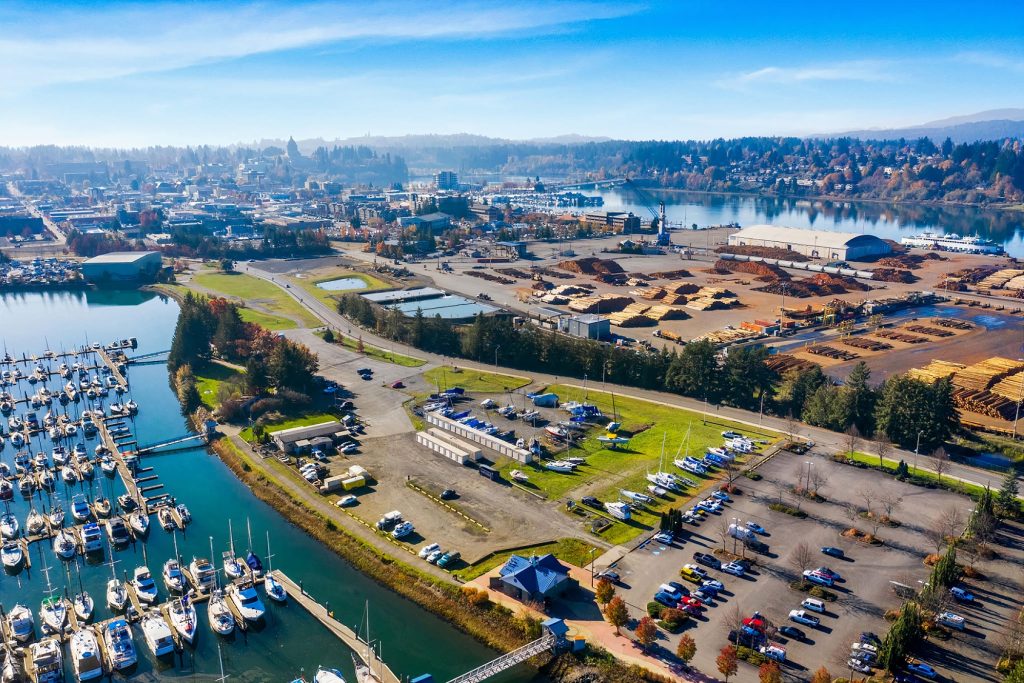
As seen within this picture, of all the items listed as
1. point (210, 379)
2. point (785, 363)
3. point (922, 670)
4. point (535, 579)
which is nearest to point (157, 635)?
point (535, 579)

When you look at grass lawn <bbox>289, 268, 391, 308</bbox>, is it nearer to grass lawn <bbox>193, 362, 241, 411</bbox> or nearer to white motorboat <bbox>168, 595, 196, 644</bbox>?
grass lawn <bbox>193, 362, 241, 411</bbox>


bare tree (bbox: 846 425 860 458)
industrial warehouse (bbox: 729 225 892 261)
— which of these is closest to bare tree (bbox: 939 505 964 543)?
bare tree (bbox: 846 425 860 458)

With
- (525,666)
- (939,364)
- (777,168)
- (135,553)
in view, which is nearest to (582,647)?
(525,666)

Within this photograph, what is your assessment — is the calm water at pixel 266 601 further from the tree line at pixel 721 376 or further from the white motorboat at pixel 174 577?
the tree line at pixel 721 376

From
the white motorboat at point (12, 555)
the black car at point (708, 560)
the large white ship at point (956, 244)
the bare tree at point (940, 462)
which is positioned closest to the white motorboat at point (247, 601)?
the white motorboat at point (12, 555)

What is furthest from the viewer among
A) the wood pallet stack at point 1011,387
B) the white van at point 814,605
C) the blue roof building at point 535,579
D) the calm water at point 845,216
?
the calm water at point 845,216

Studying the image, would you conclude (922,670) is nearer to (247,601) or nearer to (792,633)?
(792,633)
